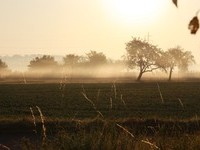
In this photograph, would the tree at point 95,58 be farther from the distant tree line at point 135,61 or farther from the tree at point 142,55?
the tree at point 142,55

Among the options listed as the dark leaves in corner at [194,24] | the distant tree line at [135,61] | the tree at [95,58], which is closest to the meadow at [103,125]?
the dark leaves in corner at [194,24]

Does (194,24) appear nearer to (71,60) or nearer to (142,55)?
(142,55)

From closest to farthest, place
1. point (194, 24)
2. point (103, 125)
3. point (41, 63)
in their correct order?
1. point (194, 24)
2. point (103, 125)
3. point (41, 63)

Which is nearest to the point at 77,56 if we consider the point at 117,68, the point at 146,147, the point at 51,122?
the point at 117,68

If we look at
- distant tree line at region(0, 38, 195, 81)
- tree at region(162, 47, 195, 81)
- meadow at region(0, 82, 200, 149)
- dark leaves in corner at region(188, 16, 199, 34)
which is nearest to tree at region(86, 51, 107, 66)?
distant tree line at region(0, 38, 195, 81)

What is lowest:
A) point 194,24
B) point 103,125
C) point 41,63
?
point 103,125

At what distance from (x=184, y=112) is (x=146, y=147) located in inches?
859

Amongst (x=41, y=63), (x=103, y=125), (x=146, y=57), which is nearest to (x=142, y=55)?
(x=146, y=57)

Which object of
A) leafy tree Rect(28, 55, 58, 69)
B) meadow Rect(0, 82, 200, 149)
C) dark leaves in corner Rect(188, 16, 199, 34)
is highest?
leafy tree Rect(28, 55, 58, 69)

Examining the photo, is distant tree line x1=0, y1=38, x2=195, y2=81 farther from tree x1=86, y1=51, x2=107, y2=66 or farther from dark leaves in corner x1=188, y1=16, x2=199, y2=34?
dark leaves in corner x1=188, y1=16, x2=199, y2=34

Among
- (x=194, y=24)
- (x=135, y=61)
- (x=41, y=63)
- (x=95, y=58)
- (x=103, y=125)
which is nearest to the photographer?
(x=194, y=24)

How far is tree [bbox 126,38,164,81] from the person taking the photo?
3836 inches

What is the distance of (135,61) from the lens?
9850cm

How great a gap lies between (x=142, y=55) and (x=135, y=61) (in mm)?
1901
